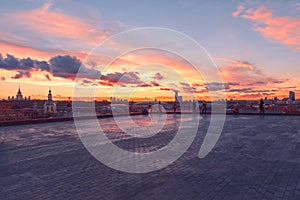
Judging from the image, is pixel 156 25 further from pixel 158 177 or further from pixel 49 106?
pixel 158 177

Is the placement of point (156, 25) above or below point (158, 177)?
above

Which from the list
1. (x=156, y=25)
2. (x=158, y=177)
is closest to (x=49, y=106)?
(x=156, y=25)

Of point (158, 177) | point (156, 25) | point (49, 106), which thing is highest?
point (156, 25)

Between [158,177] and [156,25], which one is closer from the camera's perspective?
[158,177]

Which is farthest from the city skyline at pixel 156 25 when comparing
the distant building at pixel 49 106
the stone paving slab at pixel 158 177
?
the stone paving slab at pixel 158 177

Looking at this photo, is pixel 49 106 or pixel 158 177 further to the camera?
pixel 49 106

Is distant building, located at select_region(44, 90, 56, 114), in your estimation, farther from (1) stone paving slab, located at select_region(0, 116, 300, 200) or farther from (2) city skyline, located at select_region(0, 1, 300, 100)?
(1) stone paving slab, located at select_region(0, 116, 300, 200)

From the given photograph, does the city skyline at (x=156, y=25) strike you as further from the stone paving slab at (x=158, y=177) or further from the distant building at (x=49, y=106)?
the stone paving slab at (x=158, y=177)

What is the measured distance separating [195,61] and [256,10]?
987 cm

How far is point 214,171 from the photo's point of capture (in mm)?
5184

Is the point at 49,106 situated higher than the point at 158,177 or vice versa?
the point at 49,106

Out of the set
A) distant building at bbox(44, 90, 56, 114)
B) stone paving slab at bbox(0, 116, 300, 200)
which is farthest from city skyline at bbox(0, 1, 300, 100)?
stone paving slab at bbox(0, 116, 300, 200)

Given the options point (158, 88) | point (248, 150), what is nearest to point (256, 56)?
point (158, 88)

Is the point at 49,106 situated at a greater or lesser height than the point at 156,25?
lesser
